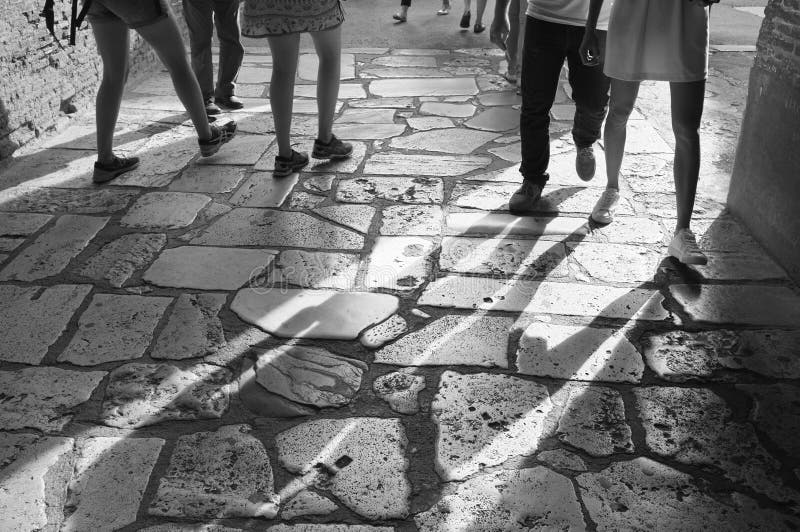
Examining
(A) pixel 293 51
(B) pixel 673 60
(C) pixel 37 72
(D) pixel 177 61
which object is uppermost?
(B) pixel 673 60

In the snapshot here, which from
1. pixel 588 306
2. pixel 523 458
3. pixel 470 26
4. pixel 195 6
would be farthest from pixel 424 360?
pixel 470 26

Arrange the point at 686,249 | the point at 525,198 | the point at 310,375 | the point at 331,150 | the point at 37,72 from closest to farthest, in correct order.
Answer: the point at 310,375, the point at 686,249, the point at 525,198, the point at 331,150, the point at 37,72

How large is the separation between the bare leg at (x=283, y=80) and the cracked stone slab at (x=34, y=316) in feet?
4.72

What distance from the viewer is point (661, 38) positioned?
2.78 meters

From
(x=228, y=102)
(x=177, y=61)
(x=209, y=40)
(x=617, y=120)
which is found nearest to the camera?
(x=617, y=120)

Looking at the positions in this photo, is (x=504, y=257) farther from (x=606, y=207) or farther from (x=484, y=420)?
(x=484, y=420)

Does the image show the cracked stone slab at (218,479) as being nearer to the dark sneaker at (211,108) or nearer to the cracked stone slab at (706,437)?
the cracked stone slab at (706,437)

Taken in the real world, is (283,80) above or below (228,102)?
above

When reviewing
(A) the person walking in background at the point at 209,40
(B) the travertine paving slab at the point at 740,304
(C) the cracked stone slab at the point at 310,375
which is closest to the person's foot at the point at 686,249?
(B) the travertine paving slab at the point at 740,304

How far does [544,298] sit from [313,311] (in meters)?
0.90

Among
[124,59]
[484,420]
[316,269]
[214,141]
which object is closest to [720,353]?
[484,420]

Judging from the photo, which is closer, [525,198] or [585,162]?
[525,198]

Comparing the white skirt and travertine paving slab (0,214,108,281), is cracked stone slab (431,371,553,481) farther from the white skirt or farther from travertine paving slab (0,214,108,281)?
travertine paving slab (0,214,108,281)

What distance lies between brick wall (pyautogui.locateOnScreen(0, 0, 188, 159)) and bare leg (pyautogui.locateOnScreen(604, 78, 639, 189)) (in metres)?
3.37
